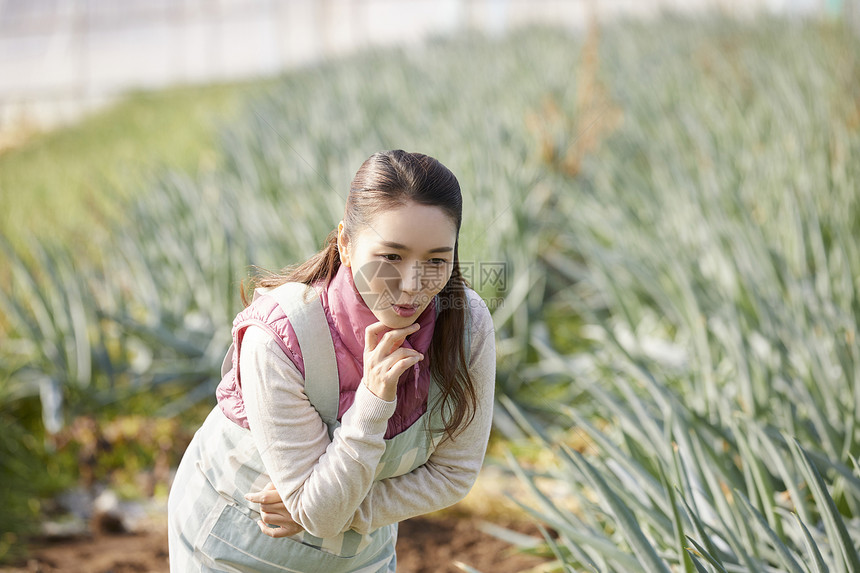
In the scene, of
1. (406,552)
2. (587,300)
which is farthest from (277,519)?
(587,300)

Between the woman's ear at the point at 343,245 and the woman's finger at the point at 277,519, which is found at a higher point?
the woman's ear at the point at 343,245

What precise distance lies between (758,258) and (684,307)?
0.28 m

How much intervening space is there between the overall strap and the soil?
104 cm

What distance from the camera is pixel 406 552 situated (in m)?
1.90

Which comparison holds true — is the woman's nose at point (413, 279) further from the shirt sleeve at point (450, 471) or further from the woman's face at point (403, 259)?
the shirt sleeve at point (450, 471)

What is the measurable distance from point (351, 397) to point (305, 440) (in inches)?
2.7

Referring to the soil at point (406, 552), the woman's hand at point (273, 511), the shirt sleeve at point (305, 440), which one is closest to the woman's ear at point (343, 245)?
the shirt sleeve at point (305, 440)

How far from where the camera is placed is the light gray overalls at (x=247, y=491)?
3.02ft

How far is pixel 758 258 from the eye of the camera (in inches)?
89.4

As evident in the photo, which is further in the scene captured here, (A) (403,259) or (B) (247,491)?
(B) (247,491)

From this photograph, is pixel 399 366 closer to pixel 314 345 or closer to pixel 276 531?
pixel 314 345

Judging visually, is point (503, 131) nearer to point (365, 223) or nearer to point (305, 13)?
point (365, 223)

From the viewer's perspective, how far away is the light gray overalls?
0.92m

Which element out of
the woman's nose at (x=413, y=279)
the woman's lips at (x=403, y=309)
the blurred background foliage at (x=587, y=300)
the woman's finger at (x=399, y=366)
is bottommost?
the blurred background foliage at (x=587, y=300)
